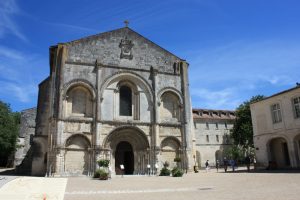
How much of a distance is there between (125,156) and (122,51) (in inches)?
378

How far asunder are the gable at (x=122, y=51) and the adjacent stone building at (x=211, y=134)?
22.3 metres

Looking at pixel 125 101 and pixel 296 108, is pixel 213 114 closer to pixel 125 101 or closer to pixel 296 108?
pixel 296 108

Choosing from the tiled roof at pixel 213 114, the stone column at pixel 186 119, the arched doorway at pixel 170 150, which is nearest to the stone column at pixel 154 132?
the arched doorway at pixel 170 150

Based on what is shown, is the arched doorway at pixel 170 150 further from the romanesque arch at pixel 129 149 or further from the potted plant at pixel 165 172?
the potted plant at pixel 165 172

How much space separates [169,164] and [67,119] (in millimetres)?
9721

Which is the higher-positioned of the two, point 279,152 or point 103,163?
point 279,152

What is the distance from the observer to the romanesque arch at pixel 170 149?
26.6 m

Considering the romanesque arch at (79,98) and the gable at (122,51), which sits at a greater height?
the gable at (122,51)

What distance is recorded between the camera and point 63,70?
24781 millimetres

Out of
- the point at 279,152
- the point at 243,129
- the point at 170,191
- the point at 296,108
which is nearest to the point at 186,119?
the point at 279,152

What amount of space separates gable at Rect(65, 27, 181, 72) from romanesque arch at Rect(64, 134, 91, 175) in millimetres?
6897

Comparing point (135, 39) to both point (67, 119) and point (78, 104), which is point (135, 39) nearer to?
point (78, 104)

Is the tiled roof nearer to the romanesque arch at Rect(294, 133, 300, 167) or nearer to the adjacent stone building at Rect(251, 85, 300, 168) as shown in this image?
the adjacent stone building at Rect(251, 85, 300, 168)

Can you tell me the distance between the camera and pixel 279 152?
27.0 metres
